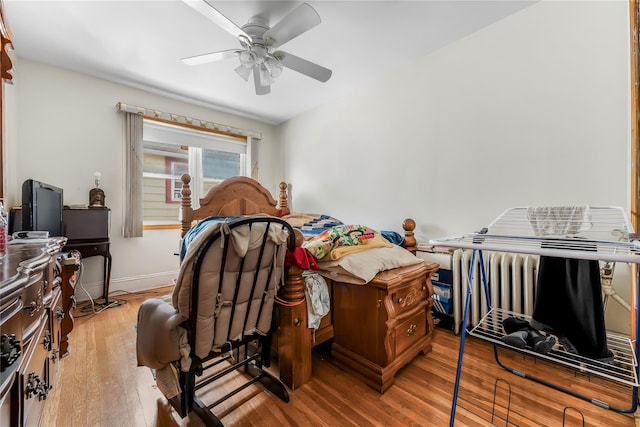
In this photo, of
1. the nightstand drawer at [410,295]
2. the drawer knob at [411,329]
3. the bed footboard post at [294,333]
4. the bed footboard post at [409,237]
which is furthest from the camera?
the bed footboard post at [409,237]

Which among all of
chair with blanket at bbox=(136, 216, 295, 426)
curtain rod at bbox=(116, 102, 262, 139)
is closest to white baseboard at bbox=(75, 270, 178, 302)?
curtain rod at bbox=(116, 102, 262, 139)

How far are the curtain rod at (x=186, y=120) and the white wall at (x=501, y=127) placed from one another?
1.76 m

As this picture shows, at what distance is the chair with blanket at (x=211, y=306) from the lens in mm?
1065

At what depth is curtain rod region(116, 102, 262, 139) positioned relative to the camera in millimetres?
3133

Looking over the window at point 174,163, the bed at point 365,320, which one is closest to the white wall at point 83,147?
the window at point 174,163

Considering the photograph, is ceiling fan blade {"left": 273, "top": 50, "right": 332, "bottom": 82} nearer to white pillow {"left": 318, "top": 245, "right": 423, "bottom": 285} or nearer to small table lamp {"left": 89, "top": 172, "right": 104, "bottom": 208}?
white pillow {"left": 318, "top": 245, "right": 423, "bottom": 285}

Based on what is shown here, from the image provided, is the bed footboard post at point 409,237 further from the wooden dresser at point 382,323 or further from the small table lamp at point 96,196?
the small table lamp at point 96,196

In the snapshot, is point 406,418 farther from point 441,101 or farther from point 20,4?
point 20,4

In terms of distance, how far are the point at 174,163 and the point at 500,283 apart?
4.08 m

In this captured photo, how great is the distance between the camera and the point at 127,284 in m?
3.25

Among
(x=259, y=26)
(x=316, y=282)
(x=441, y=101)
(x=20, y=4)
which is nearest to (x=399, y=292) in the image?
(x=316, y=282)

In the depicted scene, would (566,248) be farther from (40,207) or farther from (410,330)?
(40,207)

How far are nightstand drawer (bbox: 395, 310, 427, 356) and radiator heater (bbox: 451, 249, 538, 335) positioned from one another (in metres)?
0.43

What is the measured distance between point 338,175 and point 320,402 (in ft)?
8.68
